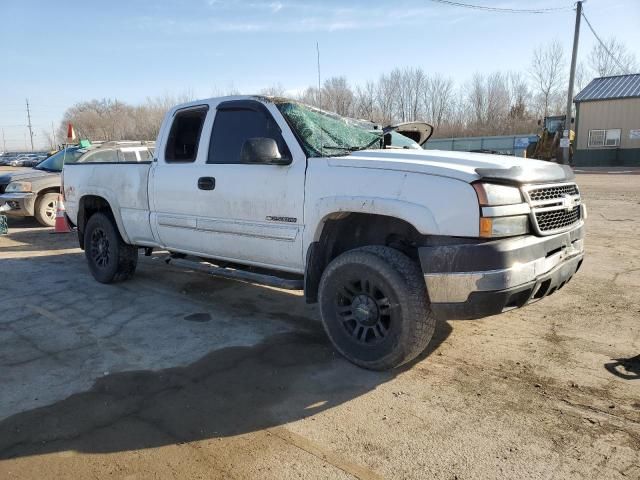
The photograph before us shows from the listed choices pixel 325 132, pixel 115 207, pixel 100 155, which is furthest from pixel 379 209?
pixel 100 155

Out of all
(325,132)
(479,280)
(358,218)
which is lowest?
(479,280)

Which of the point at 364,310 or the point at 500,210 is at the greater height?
the point at 500,210

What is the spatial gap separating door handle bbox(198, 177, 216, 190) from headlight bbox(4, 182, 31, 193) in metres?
8.08

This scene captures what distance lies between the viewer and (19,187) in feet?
35.9

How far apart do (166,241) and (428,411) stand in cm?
349

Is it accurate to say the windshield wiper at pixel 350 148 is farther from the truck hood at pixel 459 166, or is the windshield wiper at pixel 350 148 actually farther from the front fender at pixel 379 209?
the front fender at pixel 379 209

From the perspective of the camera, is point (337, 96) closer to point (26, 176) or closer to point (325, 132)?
point (325, 132)

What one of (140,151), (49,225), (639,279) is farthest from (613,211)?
(49,225)

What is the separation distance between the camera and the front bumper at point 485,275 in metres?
3.12

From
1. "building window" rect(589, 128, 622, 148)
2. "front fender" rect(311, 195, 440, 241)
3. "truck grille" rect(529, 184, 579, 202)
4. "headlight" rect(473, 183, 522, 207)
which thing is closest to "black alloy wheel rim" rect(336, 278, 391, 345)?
"front fender" rect(311, 195, 440, 241)

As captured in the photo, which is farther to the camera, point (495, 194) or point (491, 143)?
point (491, 143)

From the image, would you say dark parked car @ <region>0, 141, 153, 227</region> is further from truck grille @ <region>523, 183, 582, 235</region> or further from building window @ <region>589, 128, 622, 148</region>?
building window @ <region>589, 128, 622, 148</region>

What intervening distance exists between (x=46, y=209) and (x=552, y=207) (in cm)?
1105

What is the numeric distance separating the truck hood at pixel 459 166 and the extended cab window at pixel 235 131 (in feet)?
3.01
